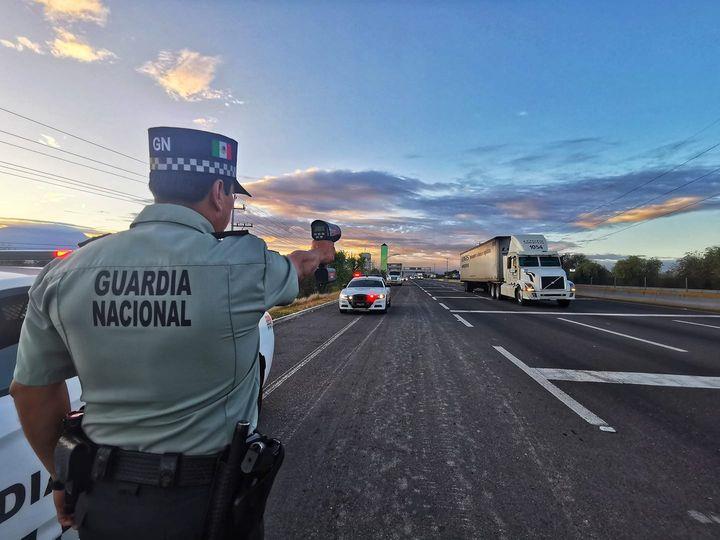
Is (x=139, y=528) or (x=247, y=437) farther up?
(x=247, y=437)

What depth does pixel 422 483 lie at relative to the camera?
9.70ft

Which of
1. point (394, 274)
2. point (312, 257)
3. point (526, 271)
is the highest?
point (394, 274)

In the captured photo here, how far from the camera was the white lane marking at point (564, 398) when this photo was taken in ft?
13.5

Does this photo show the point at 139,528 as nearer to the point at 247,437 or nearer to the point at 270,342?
the point at 247,437

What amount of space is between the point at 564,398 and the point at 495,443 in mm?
1891

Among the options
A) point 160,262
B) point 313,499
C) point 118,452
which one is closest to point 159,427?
point 118,452

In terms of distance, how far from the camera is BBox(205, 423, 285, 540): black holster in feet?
3.99

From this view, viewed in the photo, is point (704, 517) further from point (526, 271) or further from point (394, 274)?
point (394, 274)

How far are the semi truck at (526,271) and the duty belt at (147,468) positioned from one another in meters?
19.4

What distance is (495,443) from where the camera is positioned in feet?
11.9

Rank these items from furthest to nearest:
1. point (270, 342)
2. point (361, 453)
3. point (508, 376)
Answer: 1. point (508, 376)
2. point (270, 342)
3. point (361, 453)

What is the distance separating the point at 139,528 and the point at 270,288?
2.75 feet

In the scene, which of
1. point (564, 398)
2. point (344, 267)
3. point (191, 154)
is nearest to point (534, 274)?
point (564, 398)

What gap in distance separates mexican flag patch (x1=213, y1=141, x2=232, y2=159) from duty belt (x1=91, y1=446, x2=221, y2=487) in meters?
1.15
